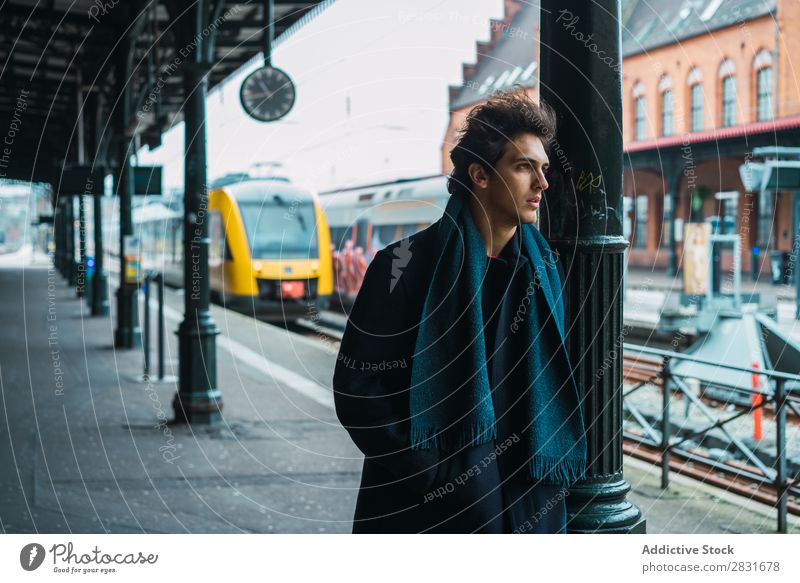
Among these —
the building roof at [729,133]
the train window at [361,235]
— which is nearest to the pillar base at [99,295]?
the train window at [361,235]

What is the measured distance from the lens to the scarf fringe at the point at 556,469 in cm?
203

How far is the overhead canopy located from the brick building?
371 inches

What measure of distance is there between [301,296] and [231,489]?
10.8 m

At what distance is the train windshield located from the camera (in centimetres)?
1416

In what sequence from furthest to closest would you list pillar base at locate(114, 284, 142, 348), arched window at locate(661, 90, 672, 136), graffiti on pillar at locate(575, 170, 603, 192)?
1. arched window at locate(661, 90, 672, 136)
2. pillar base at locate(114, 284, 142, 348)
3. graffiti on pillar at locate(575, 170, 603, 192)

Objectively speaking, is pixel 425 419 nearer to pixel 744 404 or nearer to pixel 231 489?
pixel 231 489

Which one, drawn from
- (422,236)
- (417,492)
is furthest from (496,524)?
(422,236)

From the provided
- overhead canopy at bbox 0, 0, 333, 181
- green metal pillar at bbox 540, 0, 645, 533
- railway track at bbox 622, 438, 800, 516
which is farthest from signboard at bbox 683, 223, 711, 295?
green metal pillar at bbox 540, 0, 645, 533

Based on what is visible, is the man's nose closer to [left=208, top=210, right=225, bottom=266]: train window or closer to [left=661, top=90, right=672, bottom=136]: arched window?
[left=208, top=210, right=225, bottom=266]: train window

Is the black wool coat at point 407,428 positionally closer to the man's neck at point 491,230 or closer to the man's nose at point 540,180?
the man's neck at point 491,230

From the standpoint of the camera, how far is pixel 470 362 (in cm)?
193

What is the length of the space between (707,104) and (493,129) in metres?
24.7

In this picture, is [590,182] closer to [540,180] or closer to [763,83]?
[540,180]
